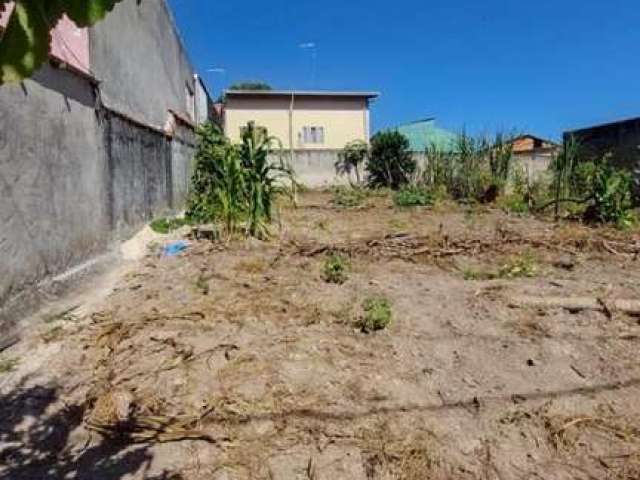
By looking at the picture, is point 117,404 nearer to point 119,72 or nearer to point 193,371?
point 193,371

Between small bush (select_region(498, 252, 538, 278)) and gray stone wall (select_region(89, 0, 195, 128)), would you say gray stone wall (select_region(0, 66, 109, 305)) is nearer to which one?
gray stone wall (select_region(89, 0, 195, 128))

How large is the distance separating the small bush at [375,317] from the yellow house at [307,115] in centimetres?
1876

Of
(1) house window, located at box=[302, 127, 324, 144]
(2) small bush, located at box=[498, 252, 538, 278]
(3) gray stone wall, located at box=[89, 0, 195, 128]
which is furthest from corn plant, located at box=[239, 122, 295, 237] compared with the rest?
(1) house window, located at box=[302, 127, 324, 144]

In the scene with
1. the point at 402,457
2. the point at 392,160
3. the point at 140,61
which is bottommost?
the point at 402,457

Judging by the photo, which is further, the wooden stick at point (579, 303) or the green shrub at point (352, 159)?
the green shrub at point (352, 159)

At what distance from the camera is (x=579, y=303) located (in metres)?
3.82

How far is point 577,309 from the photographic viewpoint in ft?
12.4

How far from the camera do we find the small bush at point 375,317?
341 cm

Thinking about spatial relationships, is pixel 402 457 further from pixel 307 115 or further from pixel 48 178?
pixel 307 115

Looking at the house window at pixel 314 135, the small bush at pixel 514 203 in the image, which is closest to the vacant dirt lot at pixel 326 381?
the small bush at pixel 514 203

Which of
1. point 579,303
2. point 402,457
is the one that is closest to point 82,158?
point 402,457

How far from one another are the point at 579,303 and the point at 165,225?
5376 mm

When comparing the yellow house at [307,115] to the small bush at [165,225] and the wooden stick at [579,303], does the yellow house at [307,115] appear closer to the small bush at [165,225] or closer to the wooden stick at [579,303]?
the small bush at [165,225]

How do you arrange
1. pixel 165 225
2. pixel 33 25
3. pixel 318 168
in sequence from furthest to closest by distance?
pixel 318 168 → pixel 165 225 → pixel 33 25
